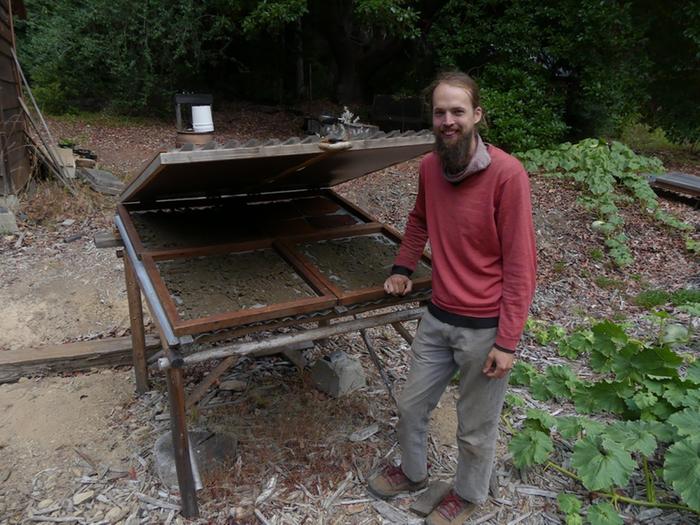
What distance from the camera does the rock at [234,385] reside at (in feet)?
12.6

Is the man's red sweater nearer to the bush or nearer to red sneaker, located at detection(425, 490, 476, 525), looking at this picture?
red sneaker, located at detection(425, 490, 476, 525)

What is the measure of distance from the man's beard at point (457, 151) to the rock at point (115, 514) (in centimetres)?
235

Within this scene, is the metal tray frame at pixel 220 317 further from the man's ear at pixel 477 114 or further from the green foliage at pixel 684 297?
the green foliage at pixel 684 297

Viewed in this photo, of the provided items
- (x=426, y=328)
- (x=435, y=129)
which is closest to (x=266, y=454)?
(x=426, y=328)

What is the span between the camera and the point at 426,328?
260 centimetres

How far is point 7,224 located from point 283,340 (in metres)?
5.19

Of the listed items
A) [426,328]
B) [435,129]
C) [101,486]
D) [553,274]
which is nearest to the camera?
[435,129]

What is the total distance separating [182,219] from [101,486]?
154 centimetres

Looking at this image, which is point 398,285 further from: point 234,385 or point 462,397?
point 234,385

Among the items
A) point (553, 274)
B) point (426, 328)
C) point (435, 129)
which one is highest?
point (435, 129)

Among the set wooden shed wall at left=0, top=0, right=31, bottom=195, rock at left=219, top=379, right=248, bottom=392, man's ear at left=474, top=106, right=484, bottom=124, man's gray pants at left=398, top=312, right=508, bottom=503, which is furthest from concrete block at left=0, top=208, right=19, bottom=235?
man's ear at left=474, top=106, right=484, bottom=124

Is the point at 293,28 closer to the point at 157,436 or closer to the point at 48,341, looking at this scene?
the point at 48,341

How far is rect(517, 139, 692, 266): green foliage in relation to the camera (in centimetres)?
683

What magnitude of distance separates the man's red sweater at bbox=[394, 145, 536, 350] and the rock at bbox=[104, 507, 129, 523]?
191cm
